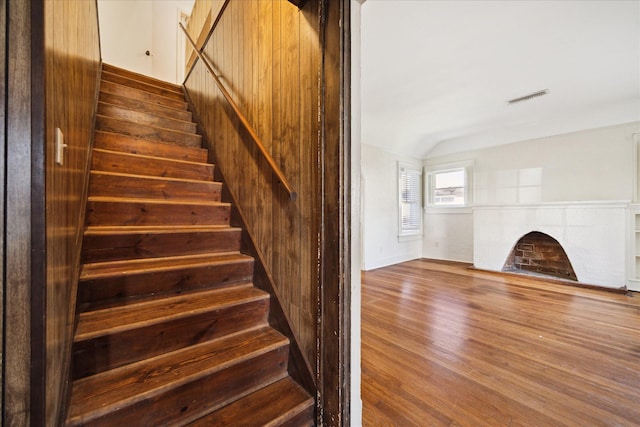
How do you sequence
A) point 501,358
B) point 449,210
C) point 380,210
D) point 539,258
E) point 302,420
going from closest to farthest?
point 302,420 → point 501,358 → point 539,258 → point 380,210 → point 449,210

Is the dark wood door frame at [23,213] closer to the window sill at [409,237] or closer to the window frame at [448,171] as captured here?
the window sill at [409,237]

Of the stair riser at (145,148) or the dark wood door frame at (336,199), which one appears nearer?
the dark wood door frame at (336,199)

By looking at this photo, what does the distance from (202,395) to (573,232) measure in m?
5.42

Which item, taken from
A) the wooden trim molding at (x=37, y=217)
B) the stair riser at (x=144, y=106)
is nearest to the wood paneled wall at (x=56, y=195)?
the wooden trim molding at (x=37, y=217)

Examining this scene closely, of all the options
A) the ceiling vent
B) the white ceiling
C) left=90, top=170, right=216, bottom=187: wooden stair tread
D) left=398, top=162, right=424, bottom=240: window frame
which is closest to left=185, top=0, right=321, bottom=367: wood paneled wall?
left=90, top=170, right=216, bottom=187: wooden stair tread

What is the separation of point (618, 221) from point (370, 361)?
14.3 feet

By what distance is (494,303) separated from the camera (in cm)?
319

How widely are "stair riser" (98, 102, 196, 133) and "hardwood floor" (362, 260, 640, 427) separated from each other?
2.92 meters

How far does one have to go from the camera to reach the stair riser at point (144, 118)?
2.49 m

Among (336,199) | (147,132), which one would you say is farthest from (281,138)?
(147,132)

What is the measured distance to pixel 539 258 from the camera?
183 inches

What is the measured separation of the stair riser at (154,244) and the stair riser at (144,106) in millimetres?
1837

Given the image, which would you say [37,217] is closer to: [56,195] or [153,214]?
[56,195]

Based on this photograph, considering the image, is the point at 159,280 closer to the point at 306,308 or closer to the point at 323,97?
the point at 306,308
